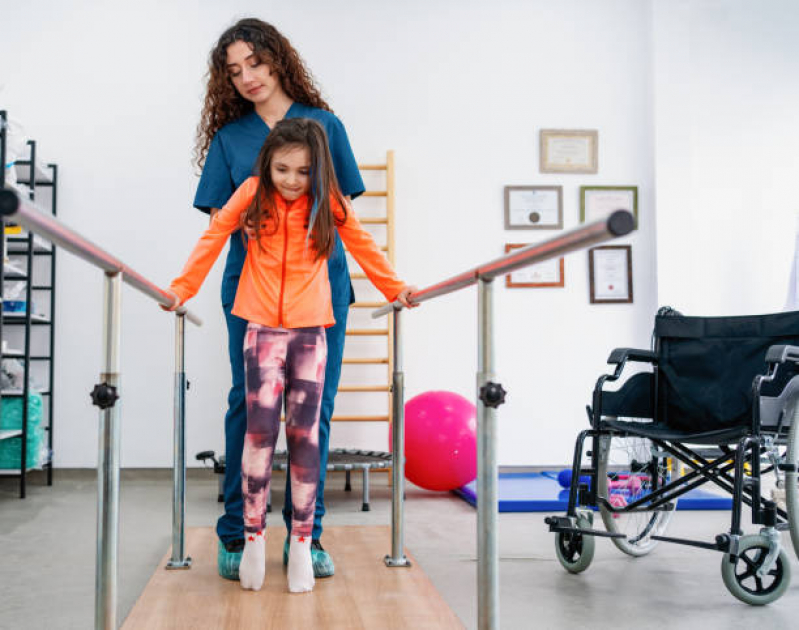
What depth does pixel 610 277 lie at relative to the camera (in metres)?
4.68

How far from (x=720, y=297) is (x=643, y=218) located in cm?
65

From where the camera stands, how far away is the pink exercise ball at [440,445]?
12.0 ft

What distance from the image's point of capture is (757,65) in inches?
189

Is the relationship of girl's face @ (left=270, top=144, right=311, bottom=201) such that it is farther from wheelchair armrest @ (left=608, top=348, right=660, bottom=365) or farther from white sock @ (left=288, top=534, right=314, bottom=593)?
wheelchair armrest @ (left=608, top=348, right=660, bottom=365)

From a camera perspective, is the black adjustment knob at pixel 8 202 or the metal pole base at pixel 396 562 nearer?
the black adjustment knob at pixel 8 202

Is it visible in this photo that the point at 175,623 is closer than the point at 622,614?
Yes

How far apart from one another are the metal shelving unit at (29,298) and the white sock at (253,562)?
2393 millimetres

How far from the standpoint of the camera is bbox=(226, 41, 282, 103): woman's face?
200cm

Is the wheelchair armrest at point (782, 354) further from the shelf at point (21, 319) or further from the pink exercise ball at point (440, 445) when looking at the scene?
the shelf at point (21, 319)

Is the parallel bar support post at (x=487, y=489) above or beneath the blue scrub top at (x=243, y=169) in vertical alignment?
beneath

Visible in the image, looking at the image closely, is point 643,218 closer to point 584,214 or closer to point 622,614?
point 584,214

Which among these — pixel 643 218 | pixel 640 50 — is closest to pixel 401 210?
pixel 643 218

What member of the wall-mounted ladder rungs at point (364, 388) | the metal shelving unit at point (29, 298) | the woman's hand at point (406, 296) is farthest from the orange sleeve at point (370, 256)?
the metal shelving unit at point (29, 298)

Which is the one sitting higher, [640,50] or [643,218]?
[640,50]
